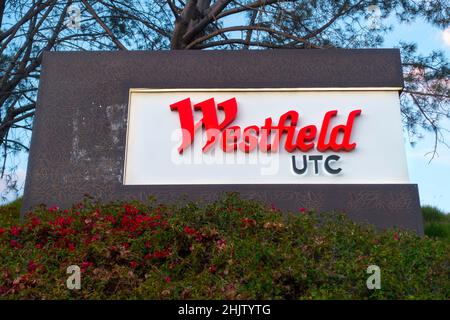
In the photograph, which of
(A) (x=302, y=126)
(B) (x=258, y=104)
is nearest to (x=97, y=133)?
(B) (x=258, y=104)

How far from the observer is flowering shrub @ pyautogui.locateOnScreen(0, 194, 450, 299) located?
4.13 metres

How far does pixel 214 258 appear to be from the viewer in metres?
4.58

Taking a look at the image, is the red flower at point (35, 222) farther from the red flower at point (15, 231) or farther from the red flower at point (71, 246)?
the red flower at point (71, 246)

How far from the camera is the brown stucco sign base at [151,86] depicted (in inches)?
287

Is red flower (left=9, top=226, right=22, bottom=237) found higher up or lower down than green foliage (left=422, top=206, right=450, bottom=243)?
lower down

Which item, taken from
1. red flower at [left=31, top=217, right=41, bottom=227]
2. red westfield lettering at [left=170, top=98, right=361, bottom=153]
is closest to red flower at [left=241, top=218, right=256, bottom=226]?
red flower at [left=31, top=217, right=41, bottom=227]

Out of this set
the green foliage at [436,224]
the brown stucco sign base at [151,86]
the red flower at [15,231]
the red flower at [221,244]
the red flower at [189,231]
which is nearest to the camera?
the red flower at [221,244]

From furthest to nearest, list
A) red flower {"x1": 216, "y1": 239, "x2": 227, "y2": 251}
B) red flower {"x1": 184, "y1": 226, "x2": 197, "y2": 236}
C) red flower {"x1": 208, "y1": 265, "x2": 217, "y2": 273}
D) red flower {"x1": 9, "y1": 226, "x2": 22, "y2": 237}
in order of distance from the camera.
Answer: red flower {"x1": 9, "y1": 226, "x2": 22, "y2": 237}, red flower {"x1": 184, "y1": 226, "x2": 197, "y2": 236}, red flower {"x1": 216, "y1": 239, "x2": 227, "y2": 251}, red flower {"x1": 208, "y1": 265, "x2": 217, "y2": 273}

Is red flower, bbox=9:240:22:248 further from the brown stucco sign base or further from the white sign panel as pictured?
the white sign panel

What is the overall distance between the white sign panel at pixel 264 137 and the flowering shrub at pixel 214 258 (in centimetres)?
178

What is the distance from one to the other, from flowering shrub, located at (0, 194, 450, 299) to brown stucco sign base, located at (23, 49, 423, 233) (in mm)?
1625

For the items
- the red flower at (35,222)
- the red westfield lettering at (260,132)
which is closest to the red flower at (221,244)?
the red flower at (35,222)

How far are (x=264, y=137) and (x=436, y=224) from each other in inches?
163

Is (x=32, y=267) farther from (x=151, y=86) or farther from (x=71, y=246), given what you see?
(x=151, y=86)
